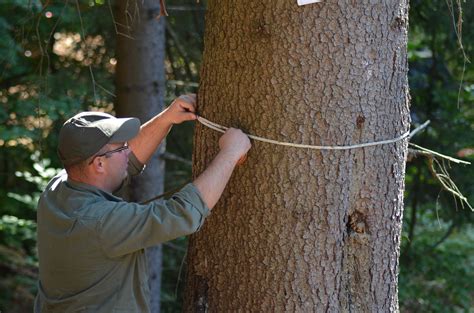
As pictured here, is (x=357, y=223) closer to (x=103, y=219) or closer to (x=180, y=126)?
(x=103, y=219)


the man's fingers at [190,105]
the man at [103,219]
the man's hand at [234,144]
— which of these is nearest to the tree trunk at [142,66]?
the man's fingers at [190,105]

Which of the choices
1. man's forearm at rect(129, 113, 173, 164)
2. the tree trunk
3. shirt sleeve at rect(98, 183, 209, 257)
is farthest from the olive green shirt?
the tree trunk

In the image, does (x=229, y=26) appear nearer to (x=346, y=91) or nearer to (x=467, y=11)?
(x=346, y=91)

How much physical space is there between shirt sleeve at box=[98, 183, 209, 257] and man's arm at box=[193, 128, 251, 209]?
62mm

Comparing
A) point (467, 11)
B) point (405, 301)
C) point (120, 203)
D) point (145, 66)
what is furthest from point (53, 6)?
point (405, 301)

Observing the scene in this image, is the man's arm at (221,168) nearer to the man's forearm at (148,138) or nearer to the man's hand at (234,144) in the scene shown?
the man's hand at (234,144)

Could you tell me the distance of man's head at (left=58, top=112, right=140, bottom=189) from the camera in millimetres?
2768

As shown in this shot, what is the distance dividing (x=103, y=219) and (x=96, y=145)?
0.32 metres

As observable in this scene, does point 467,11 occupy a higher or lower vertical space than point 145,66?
higher

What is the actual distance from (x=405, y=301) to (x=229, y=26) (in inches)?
208

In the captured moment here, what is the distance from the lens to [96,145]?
9.07ft

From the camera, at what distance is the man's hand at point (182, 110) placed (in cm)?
316

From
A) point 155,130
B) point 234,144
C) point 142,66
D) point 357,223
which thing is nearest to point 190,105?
point 155,130

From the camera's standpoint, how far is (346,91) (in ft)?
9.09
